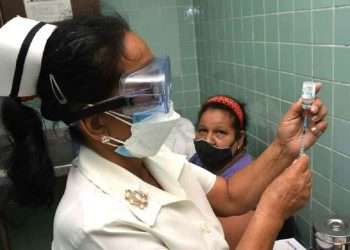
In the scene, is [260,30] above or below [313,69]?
above

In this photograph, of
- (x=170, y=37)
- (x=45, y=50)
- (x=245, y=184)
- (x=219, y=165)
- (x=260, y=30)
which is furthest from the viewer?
(x=170, y=37)

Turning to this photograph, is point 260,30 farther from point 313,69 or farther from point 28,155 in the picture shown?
point 28,155

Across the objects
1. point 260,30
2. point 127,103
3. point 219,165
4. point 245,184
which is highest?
point 260,30

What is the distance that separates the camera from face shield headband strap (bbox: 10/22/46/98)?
84 cm

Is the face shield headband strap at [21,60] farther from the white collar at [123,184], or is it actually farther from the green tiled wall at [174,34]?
the green tiled wall at [174,34]

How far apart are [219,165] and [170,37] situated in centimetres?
106

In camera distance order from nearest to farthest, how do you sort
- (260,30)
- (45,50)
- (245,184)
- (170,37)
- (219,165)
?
(45,50) < (245,184) < (260,30) < (219,165) < (170,37)

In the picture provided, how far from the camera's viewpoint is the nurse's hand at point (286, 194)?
0.92 meters

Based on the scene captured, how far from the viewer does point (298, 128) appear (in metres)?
1.07

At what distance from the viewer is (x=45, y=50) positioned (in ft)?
2.85

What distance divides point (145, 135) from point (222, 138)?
2.96 ft

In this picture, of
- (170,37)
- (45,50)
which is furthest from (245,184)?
(170,37)

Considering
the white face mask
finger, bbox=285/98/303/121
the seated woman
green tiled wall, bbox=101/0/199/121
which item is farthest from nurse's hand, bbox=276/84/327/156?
green tiled wall, bbox=101/0/199/121

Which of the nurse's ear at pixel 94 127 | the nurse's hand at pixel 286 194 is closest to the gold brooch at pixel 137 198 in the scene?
the nurse's ear at pixel 94 127
